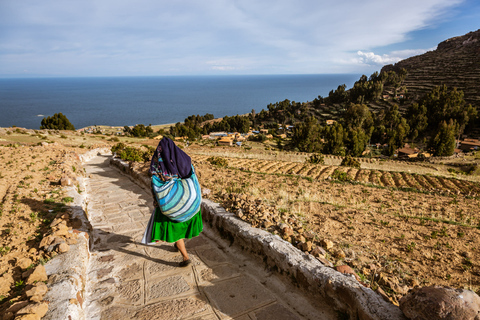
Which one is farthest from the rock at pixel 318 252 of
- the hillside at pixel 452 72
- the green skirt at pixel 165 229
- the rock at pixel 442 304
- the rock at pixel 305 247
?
the hillside at pixel 452 72

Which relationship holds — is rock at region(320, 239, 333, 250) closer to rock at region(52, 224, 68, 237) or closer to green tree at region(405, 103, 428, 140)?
rock at region(52, 224, 68, 237)

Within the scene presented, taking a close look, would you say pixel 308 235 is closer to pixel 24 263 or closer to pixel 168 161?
pixel 168 161

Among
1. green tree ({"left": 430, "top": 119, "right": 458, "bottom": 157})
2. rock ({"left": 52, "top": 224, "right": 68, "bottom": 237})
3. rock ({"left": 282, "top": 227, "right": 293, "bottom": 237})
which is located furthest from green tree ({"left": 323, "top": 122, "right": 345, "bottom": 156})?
rock ({"left": 52, "top": 224, "right": 68, "bottom": 237})

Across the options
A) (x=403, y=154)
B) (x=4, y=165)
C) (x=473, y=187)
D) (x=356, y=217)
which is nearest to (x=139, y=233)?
(x=356, y=217)

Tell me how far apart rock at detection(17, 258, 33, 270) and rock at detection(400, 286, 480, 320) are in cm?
438

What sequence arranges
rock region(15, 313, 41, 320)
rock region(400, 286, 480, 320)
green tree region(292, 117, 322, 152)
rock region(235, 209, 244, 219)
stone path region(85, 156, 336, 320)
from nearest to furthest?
rock region(400, 286, 480, 320) → rock region(15, 313, 41, 320) → stone path region(85, 156, 336, 320) → rock region(235, 209, 244, 219) → green tree region(292, 117, 322, 152)

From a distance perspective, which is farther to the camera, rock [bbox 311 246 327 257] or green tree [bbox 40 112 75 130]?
green tree [bbox 40 112 75 130]

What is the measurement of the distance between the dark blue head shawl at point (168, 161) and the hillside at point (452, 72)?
247 ft

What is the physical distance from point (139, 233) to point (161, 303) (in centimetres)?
213

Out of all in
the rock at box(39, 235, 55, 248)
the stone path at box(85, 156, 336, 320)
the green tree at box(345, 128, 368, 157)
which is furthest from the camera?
the green tree at box(345, 128, 368, 157)

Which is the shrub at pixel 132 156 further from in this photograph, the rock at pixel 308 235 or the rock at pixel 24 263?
the rock at pixel 308 235

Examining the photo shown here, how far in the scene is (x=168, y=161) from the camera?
334cm

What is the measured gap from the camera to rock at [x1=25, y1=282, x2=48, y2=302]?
2591 mm

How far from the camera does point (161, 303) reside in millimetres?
2947
